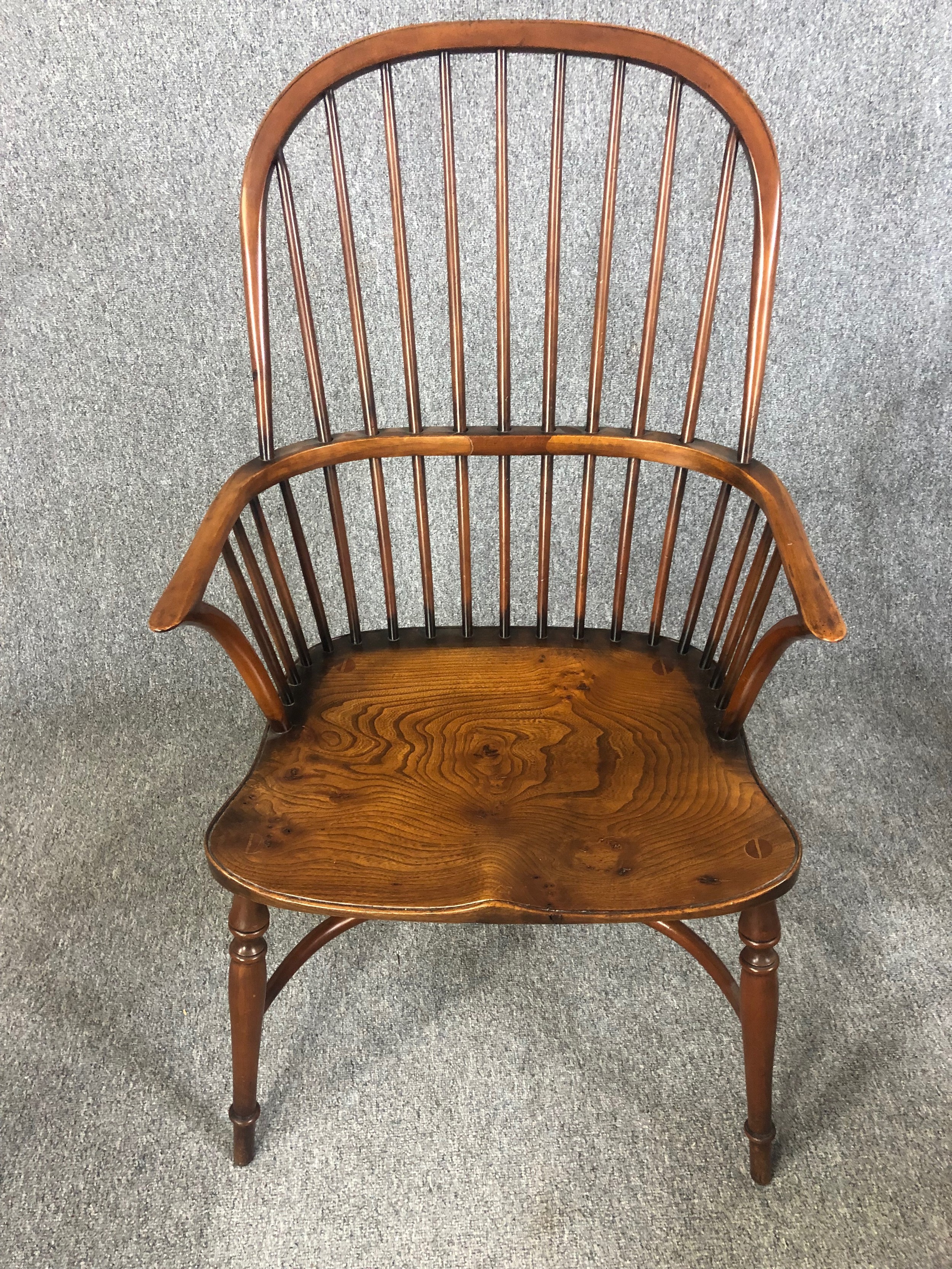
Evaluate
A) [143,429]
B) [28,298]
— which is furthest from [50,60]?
[143,429]

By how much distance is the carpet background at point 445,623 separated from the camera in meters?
1.24

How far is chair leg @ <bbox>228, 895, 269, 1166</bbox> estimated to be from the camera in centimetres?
111

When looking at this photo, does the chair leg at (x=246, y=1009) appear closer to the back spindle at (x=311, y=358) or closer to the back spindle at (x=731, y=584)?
the back spindle at (x=311, y=358)

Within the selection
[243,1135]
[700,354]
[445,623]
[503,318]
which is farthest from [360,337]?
[243,1135]

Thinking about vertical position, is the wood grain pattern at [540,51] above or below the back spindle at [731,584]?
above

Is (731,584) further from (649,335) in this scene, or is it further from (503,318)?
(503,318)

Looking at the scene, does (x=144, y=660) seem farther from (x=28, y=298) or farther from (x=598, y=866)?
(x=598, y=866)

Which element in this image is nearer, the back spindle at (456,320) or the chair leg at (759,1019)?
the chair leg at (759,1019)

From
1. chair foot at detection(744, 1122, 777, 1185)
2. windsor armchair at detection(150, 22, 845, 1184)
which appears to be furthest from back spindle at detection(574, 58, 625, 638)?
chair foot at detection(744, 1122, 777, 1185)

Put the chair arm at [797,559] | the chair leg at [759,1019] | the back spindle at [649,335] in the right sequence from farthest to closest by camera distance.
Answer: the back spindle at [649,335] < the chair leg at [759,1019] < the chair arm at [797,559]

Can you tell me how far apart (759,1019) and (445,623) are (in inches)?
39.3

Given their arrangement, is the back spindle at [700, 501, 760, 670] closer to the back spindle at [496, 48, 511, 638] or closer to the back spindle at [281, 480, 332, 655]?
the back spindle at [496, 48, 511, 638]

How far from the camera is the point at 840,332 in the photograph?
5.82 feet

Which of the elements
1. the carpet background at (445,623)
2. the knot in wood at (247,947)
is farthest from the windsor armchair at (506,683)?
the carpet background at (445,623)
